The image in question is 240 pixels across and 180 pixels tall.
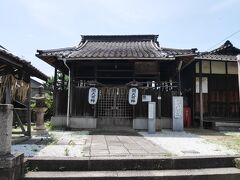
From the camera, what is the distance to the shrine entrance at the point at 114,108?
1434 centimetres

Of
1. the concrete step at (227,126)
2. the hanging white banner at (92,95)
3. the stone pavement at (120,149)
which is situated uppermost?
the hanging white banner at (92,95)

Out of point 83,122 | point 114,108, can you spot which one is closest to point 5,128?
point 83,122

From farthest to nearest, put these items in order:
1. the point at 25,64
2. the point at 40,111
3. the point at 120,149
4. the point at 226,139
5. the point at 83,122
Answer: the point at 83,122 < the point at 40,111 < the point at 226,139 < the point at 25,64 < the point at 120,149

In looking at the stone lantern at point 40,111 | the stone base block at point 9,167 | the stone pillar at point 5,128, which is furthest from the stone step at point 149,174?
the stone lantern at point 40,111

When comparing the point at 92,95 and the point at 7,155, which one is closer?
the point at 7,155

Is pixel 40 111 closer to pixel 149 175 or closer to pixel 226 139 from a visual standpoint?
pixel 149 175

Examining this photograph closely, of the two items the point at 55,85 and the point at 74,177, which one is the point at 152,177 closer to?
the point at 74,177

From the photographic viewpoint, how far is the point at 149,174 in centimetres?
574

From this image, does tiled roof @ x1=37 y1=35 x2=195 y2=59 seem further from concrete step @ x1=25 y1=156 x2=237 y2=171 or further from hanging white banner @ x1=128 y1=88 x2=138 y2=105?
concrete step @ x1=25 y1=156 x2=237 y2=171

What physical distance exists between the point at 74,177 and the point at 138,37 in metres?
16.5

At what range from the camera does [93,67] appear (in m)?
15.2

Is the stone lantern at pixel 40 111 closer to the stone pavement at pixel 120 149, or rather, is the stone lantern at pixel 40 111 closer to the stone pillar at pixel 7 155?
the stone pavement at pixel 120 149

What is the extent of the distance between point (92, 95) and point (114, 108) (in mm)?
1397

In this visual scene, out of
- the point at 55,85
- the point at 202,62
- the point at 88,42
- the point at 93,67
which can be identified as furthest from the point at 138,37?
the point at 55,85
